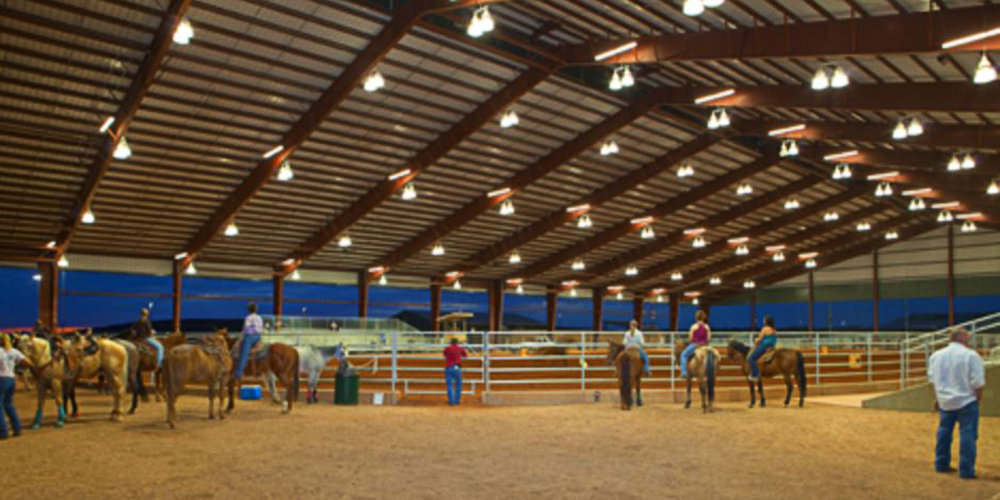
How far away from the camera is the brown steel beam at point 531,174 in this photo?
2708 centimetres

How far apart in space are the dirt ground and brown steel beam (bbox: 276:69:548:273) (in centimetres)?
1201

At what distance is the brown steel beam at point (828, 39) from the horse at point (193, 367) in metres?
12.6

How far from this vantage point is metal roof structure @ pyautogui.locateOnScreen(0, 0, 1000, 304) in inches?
735

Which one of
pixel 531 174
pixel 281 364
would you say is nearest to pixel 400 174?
pixel 531 174

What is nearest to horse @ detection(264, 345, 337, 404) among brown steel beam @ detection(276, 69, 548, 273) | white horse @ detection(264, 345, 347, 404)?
white horse @ detection(264, 345, 347, 404)

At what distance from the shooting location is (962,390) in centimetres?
867

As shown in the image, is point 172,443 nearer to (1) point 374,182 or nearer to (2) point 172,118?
(2) point 172,118

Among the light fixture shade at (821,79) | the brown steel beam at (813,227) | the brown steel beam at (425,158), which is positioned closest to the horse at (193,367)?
the brown steel beam at (425,158)

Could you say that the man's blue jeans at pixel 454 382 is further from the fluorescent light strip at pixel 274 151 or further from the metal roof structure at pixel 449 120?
the fluorescent light strip at pixel 274 151

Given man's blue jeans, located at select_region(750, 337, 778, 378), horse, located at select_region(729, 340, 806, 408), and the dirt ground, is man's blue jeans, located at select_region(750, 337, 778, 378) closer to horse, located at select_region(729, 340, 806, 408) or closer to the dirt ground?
horse, located at select_region(729, 340, 806, 408)

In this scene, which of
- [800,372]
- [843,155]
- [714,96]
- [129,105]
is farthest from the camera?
[843,155]

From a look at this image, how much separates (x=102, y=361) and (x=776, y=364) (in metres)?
14.2

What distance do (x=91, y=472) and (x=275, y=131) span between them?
17781mm

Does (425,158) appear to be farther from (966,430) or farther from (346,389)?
(966,430)
